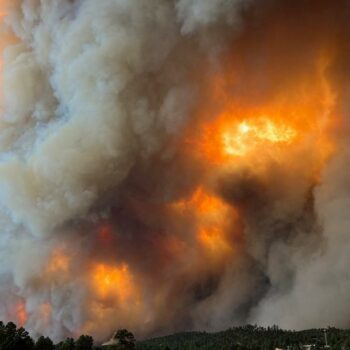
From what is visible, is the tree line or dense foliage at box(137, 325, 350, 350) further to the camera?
dense foliage at box(137, 325, 350, 350)

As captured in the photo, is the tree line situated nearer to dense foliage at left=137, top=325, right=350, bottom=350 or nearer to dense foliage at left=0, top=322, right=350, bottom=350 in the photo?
dense foliage at left=0, top=322, right=350, bottom=350

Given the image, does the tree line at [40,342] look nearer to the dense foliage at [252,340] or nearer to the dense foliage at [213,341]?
the dense foliage at [213,341]

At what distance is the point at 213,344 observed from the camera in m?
94.6

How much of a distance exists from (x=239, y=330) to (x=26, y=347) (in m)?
71.5

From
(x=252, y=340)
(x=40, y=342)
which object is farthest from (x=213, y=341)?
(x=40, y=342)

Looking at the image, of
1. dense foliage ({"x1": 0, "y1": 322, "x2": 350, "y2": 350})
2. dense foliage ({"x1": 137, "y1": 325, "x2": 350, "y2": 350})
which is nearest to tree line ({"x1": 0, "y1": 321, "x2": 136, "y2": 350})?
dense foliage ({"x1": 0, "y1": 322, "x2": 350, "y2": 350})

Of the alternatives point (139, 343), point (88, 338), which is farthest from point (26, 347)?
point (139, 343)

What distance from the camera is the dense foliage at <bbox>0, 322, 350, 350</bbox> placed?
181 ft

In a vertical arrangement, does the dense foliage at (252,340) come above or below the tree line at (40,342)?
above

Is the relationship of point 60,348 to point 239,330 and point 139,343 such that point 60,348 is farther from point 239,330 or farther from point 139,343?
point 239,330

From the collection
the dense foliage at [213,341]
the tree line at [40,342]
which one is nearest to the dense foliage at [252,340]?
the dense foliage at [213,341]

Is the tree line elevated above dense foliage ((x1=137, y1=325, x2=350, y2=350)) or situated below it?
below

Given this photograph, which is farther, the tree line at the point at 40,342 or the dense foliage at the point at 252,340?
the dense foliage at the point at 252,340

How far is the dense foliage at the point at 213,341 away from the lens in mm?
55188
